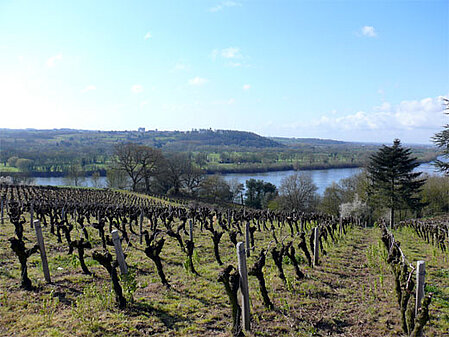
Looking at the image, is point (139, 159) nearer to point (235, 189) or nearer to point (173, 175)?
point (173, 175)

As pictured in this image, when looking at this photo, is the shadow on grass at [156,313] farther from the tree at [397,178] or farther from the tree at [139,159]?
the tree at [139,159]

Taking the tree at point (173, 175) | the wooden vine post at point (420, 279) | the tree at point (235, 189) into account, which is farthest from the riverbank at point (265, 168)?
the wooden vine post at point (420, 279)

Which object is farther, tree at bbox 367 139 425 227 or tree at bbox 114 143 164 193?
tree at bbox 114 143 164 193

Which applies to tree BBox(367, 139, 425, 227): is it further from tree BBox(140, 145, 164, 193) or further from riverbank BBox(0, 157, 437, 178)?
riverbank BBox(0, 157, 437, 178)

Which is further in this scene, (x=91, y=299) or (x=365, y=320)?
(x=91, y=299)

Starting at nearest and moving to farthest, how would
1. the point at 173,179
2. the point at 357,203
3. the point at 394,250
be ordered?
1. the point at 394,250
2. the point at 357,203
3. the point at 173,179

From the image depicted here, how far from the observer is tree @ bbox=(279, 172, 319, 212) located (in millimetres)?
50438

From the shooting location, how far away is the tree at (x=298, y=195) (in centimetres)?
5044

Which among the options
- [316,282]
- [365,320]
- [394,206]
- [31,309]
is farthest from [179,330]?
[394,206]

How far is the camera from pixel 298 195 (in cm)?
5109

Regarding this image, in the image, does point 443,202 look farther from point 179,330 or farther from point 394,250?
point 179,330

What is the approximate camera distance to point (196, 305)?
6113mm

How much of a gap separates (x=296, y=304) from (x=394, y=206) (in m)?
25.8

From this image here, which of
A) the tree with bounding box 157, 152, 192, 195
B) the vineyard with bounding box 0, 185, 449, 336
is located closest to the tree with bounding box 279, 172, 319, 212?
the tree with bounding box 157, 152, 192, 195
